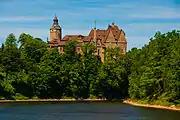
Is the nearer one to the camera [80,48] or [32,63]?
[32,63]

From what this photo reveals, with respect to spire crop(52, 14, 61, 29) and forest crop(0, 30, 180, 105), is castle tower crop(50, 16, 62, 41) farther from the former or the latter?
forest crop(0, 30, 180, 105)

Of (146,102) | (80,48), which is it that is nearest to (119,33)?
(80,48)

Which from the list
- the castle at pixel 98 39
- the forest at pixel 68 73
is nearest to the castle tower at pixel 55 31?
the castle at pixel 98 39

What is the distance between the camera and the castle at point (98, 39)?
12662 centimetres

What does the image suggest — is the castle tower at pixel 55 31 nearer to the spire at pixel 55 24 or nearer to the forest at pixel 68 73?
the spire at pixel 55 24

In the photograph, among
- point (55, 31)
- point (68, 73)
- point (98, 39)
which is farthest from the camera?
point (55, 31)

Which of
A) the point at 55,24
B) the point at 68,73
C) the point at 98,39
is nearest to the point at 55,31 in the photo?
the point at 55,24

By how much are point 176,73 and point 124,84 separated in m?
40.5

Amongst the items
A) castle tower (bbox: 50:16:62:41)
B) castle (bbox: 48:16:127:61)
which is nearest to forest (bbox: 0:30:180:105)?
castle (bbox: 48:16:127:61)

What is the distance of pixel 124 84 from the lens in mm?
112188

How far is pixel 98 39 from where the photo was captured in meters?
128

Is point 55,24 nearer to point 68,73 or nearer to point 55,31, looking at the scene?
point 55,31

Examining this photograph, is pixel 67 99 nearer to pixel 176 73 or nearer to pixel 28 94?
pixel 28 94

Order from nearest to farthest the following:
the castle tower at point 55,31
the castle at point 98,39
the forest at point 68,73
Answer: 1. the forest at point 68,73
2. the castle at point 98,39
3. the castle tower at point 55,31
